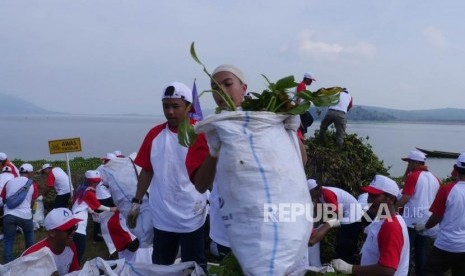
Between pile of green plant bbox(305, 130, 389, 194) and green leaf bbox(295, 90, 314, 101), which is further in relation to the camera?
pile of green plant bbox(305, 130, 389, 194)

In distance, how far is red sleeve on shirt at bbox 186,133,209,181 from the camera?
283 cm

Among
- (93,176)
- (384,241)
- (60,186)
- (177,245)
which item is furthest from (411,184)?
(60,186)

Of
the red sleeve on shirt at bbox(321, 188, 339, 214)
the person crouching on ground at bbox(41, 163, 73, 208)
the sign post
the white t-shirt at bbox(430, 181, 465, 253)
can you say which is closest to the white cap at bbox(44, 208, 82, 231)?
the red sleeve on shirt at bbox(321, 188, 339, 214)

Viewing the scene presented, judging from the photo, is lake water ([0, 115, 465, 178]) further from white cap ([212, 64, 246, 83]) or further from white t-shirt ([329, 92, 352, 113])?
white cap ([212, 64, 246, 83])

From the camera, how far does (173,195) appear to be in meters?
3.75

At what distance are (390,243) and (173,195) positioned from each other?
1.79 metres

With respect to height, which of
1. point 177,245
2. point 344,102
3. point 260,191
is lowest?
point 177,245

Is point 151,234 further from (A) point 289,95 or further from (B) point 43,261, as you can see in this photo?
(A) point 289,95

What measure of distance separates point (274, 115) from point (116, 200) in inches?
130


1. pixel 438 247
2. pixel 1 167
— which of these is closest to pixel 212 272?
pixel 438 247

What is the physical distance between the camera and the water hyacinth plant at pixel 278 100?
2.39 metres

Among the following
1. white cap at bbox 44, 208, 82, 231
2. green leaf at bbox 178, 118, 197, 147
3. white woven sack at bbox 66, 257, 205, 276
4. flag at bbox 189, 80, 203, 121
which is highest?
flag at bbox 189, 80, 203, 121

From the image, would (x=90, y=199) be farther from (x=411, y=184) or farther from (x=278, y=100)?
(x=278, y=100)

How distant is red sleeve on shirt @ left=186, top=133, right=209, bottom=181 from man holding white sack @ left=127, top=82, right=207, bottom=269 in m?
0.82
